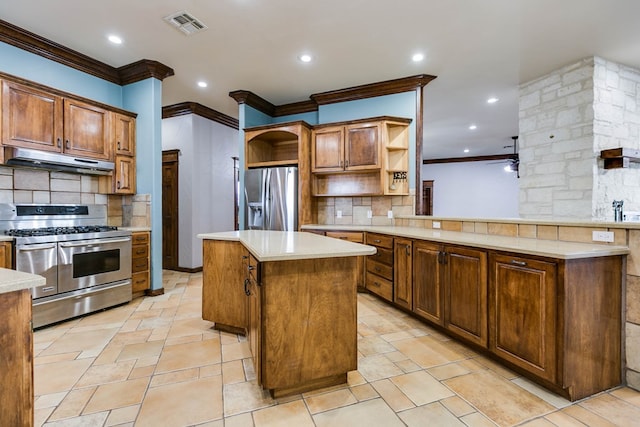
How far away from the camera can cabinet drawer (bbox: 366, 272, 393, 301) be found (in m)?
3.34

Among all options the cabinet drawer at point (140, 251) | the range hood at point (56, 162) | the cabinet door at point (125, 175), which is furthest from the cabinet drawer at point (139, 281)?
the range hood at point (56, 162)

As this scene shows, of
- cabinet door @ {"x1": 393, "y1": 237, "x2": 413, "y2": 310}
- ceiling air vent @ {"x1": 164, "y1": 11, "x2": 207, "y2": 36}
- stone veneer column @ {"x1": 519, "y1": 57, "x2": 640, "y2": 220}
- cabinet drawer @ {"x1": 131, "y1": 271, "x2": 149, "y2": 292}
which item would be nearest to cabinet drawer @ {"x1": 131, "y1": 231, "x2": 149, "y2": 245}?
cabinet drawer @ {"x1": 131, "y1": 271, "x2": 149, "y2": 292}

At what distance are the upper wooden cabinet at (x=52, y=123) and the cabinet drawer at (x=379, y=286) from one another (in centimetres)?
354

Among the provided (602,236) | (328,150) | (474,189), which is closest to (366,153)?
(328,150)

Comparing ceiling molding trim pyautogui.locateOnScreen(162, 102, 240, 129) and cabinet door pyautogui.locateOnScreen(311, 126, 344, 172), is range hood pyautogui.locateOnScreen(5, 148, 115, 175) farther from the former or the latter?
cabinet door pyautogui.locateOnScreen(311, 126, 344, 172)

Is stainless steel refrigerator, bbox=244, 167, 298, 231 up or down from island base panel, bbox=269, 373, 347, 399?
up

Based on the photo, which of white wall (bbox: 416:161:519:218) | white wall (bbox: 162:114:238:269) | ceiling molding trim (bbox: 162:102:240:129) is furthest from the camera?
white wall (bbox: 416:161:519:218)

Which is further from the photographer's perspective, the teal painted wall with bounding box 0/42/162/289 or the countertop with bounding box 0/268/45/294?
the teal painted wall with bounding box 0/42/162/289

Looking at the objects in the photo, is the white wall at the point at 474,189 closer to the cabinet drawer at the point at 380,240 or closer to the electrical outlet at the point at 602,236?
the cabinet drawer at the point at 380,240

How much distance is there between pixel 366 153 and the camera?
4148 mm

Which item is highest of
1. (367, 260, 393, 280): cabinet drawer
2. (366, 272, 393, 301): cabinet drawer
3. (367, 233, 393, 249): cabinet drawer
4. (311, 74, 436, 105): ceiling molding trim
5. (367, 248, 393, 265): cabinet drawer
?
(311, 74, 436, 105): ceiling molding trim

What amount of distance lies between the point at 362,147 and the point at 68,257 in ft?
11.8

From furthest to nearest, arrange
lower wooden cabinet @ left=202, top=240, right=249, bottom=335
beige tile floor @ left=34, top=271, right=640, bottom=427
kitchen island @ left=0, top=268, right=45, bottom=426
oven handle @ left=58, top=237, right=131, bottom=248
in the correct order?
oven handle @ left=58, top=237, right=131, bottom=248 < lower wooden cabinet @ left=202, top=240, right=249, bottom=335 < beige tile floor @ left=34, top=271, right=640, bottom=427 < kitchen island @ left=0, top=268, right=45, bottom=426

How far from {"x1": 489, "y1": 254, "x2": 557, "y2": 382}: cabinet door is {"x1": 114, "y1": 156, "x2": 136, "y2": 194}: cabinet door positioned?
406cm
